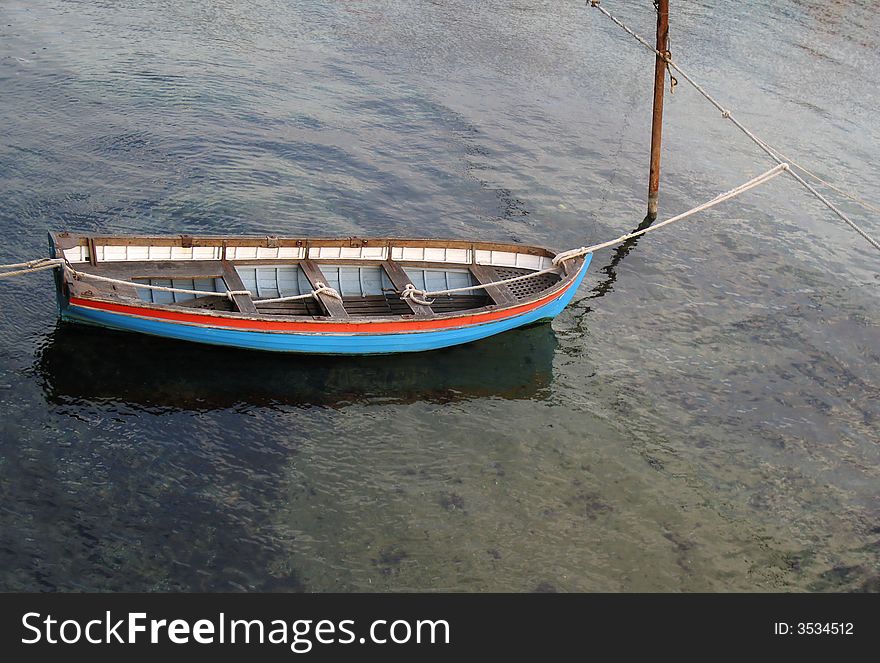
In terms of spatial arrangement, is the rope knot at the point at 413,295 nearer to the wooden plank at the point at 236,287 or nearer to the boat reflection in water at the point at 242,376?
the boat reflection in water at the point at 242,376

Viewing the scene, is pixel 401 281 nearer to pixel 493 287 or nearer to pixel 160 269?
pixel 493 287

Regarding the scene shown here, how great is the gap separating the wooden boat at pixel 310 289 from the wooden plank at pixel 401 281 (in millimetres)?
30

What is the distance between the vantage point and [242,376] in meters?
22.5

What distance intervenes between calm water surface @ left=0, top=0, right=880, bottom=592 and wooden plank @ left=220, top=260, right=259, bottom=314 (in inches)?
61.6

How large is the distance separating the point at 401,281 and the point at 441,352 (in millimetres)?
2178

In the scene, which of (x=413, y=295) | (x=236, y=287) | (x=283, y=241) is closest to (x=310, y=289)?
(x=283, y=241)

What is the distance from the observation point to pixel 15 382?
70.0 feet

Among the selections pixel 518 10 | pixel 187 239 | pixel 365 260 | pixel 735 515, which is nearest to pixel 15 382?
pixel 187 239

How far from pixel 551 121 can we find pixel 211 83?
14515mm

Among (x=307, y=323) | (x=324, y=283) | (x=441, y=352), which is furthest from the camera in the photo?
(x=441, y=352)

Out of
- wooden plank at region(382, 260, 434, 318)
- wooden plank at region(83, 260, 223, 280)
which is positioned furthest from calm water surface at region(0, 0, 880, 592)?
wooden plank at region(83, 260, 223, 280)

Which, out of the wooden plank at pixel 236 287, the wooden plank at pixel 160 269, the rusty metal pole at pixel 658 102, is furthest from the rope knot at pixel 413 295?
the rusty metal pole at pixel 658 102

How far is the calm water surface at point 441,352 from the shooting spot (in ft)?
60.8

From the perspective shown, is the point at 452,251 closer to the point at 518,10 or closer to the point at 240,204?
the point at 240,204
